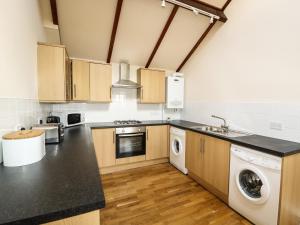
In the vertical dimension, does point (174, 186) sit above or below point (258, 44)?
below

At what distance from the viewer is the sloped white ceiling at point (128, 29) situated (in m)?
2.44

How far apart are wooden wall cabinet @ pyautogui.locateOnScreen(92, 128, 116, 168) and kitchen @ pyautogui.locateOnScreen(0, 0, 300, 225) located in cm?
2

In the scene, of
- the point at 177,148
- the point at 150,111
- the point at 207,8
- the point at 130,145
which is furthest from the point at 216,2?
the point at 130,145

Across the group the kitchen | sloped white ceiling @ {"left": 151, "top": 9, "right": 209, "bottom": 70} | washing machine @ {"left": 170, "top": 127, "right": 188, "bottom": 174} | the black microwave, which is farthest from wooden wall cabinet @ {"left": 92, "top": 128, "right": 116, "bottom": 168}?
Result: sloped white ceiling @ {"left": 151, "top": 9, "right": 209, "bottom": 70}

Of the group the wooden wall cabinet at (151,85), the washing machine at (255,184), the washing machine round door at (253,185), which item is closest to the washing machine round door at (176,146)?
the wooden wall cabinet at (151,85)

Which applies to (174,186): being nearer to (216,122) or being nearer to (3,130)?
(216,122)

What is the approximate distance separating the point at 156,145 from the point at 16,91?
2.54m

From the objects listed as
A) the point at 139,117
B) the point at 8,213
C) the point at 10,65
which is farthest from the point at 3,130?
the point at 139,117

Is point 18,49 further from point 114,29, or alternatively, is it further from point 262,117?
point 262,117

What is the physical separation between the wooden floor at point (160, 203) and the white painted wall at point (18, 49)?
1.61 metres

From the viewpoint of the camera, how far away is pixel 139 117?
12.4 ft

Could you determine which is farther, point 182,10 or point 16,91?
point 182,10

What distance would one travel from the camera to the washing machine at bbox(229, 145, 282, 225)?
1.52 meters

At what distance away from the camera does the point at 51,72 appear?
208cm
